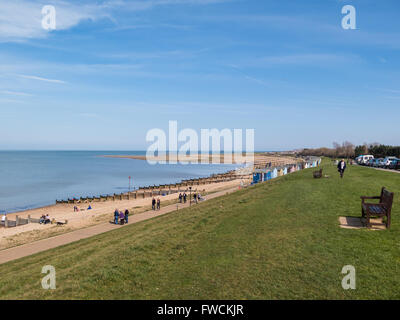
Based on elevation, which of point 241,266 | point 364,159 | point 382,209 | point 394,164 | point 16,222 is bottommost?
point 16,222

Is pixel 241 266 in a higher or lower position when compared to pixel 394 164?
lower

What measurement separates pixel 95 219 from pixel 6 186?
41432 mm

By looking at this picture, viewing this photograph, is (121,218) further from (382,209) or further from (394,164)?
(394,164)

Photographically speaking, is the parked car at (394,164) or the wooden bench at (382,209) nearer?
the wooden bench at (382,209)

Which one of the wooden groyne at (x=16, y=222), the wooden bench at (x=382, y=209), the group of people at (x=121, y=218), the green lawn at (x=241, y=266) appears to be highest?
the wooden bench at (x=382, y=209)

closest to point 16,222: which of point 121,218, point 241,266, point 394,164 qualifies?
point 121,218

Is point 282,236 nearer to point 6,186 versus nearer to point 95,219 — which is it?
point 95,219

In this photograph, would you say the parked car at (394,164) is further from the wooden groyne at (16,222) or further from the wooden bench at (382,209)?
the wooden groyne at (16,222)

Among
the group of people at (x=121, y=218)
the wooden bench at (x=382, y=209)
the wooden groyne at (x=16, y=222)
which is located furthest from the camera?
the wooden groyne at (x=16, y=222)

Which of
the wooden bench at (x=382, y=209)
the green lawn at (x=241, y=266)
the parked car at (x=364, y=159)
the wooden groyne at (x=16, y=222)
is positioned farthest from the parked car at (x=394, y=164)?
the wooden groyne at (x=16, y=222)

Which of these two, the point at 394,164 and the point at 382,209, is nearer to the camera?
the point at 382,209

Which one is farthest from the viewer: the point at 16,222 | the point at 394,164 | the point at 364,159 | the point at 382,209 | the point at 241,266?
the point at 364,159

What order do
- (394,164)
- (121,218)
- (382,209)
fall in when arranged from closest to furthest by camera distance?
(382,209) < (121,218) < (394,164)

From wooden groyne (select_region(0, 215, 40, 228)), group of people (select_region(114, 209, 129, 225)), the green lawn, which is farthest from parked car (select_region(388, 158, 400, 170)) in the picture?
wooden groyne (select_region(0, 215, 40, 228))
